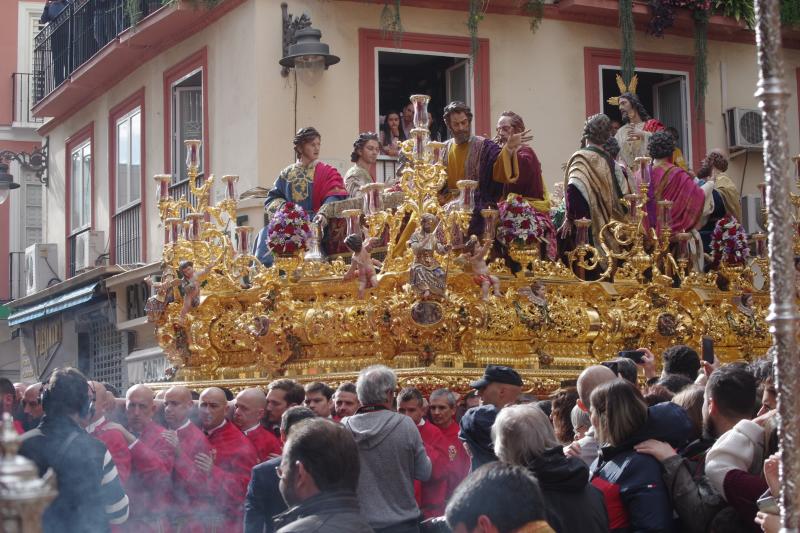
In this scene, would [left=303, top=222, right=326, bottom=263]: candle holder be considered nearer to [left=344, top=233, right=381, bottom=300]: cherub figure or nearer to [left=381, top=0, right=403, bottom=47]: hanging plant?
[left=344, top=233, right=381, bottom=300]: cherub figure

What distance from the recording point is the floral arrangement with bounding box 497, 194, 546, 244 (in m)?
11.4

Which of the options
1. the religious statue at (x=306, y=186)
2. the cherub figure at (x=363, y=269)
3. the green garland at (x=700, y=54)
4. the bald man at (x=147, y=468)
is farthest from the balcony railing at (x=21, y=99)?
the bald man at (x=147, y=468)

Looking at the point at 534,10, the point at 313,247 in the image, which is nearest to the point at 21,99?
the point at 534,10

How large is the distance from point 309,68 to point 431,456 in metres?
9.05

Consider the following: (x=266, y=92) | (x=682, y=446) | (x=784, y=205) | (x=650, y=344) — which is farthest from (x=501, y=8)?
(x=784, y=205)

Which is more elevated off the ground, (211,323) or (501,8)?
(501,8)

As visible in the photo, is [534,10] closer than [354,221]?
No

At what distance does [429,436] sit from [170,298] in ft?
12.9

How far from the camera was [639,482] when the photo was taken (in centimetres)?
602

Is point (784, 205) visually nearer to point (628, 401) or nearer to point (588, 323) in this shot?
point (628, 401)

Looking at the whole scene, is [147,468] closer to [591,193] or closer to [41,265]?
[591,193]

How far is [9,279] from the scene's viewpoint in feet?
85.6

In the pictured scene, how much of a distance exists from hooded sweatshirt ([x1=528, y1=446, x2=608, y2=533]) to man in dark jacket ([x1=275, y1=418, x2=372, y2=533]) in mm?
1053

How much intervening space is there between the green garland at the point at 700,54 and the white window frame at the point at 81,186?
29.9ft
